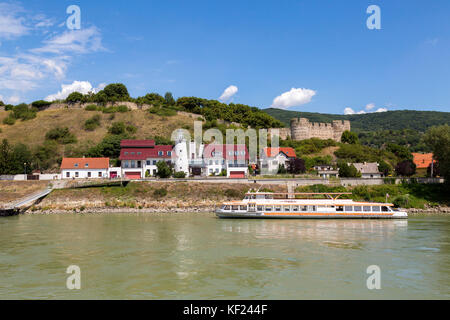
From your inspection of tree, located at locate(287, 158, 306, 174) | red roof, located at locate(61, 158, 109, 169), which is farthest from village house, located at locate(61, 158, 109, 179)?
tree, located at locate(287, 158, 306, 174)

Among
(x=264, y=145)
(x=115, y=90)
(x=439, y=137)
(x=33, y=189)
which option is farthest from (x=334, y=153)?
(x=115, y=90)

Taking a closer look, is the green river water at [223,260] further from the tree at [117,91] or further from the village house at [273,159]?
the tree at [117,91]

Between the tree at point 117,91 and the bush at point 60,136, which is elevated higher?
the tree at point 117,91

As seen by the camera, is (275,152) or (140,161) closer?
(140,161)

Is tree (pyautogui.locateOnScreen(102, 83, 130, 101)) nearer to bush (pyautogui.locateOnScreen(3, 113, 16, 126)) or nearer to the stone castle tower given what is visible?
bush (pyautogui.locateOnScreen(3, 113, 16, 126))

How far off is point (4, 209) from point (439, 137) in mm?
56829

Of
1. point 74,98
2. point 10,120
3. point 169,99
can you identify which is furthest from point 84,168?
point 169,99

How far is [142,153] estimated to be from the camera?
210 feet

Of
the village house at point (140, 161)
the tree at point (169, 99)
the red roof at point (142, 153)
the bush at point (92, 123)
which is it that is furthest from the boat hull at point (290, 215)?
the tree at point (169, 99)

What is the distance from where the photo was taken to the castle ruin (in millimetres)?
93500

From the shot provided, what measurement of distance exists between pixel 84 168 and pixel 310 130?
189 feet

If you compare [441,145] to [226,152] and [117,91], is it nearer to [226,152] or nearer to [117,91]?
[226,152]

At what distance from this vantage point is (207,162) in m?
62.9

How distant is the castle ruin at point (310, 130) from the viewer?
93500 mm
